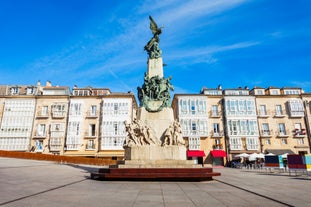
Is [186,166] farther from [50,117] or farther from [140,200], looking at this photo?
[50,117]

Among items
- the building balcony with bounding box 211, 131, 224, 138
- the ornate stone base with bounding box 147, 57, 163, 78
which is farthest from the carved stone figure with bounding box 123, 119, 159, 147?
the building balcony with bounding box 211, 131, 224, 138

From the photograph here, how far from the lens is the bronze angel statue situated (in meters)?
17.3

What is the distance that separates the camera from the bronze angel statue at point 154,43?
17.3 metres

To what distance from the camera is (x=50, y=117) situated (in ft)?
146

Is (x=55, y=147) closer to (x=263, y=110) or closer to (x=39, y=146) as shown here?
(x=39, y=146)

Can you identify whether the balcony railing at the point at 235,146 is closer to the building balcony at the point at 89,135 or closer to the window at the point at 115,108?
the window at the point at 115,108

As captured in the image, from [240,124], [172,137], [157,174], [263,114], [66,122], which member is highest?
[263,114]

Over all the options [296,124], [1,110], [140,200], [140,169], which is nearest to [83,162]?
[1,110]

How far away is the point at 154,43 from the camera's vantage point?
1764 cm

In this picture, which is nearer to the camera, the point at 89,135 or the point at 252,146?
the point at 252,146

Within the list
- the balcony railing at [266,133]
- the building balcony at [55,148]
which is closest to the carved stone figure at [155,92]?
the building balcony at [55,148]

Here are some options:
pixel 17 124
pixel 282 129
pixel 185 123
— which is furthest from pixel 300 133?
pixel 17 124

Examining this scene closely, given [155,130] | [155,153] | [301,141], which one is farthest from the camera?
[301,141]

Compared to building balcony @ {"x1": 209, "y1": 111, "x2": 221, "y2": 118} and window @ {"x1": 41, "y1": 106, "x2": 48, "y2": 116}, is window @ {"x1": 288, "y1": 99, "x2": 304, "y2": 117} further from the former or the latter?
window @ {"x1": 41, "y1": 106, "x2": 48, "y2": 116}
